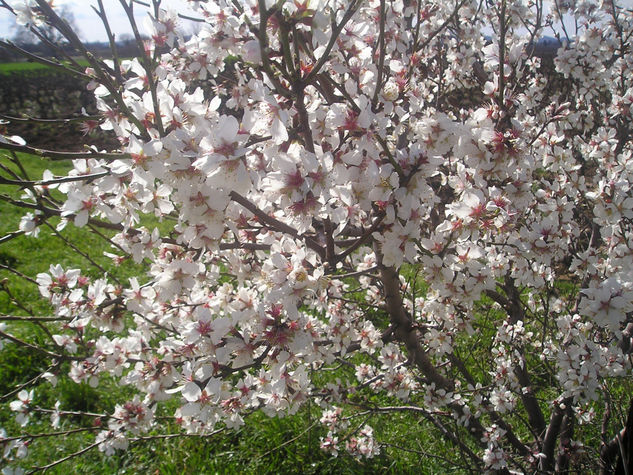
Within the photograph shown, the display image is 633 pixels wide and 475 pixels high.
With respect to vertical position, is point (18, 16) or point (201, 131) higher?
point (18, 16)

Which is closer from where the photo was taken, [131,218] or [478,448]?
[131,218]

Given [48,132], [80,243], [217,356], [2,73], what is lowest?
[217,356]

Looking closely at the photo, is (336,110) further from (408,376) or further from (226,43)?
(408,376)

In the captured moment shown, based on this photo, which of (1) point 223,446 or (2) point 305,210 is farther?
(1) point 223,446

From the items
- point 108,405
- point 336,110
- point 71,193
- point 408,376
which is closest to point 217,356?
point 71,193

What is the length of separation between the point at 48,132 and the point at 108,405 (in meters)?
13.9

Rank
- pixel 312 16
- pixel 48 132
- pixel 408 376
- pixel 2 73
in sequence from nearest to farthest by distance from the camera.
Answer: pixel 312 16, pixel 408 376, pixel 48 132, pixel 2 73

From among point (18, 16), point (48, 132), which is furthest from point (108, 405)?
point (48, 132)

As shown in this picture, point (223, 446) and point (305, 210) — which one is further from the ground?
point (305, 210)

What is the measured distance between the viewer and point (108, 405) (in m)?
3.88

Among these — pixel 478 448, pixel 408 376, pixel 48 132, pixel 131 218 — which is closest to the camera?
pixel 131 218

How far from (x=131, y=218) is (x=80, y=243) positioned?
21.1 feet

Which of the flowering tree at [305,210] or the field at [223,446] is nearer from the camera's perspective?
the flowering tree at [305,210]

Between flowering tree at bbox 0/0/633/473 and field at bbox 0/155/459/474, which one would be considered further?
field at bbox 0/155/459/474
